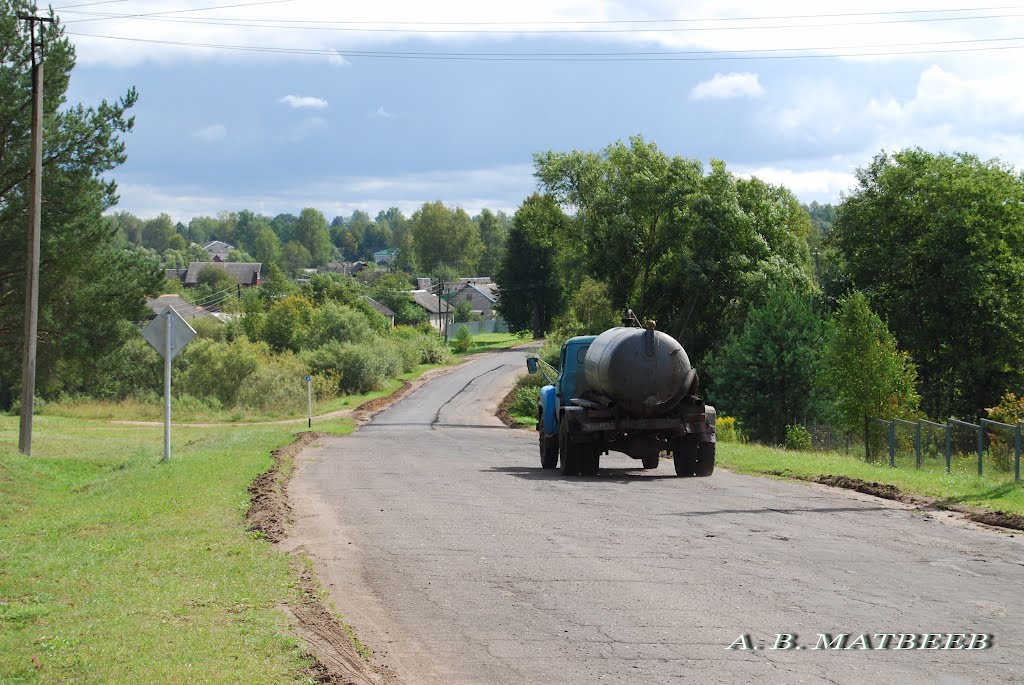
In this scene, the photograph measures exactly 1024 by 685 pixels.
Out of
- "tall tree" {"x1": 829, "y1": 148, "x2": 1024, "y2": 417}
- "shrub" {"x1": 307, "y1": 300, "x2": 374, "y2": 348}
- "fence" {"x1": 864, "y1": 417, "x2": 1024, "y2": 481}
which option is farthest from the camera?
"shrub" {"x1": 307, "y1": 300, "x2": 374, "y2": 348}

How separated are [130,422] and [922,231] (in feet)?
129

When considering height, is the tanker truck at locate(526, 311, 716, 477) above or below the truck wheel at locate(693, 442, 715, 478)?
above

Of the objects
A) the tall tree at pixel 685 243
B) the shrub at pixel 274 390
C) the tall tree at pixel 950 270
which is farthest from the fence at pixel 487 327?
the tall tree at pixel 950 270

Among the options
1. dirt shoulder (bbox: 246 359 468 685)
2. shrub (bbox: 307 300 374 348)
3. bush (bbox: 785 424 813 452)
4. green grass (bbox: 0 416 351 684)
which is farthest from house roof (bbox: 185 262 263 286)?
dirt shoulder (bbox: 246 359 468 685)

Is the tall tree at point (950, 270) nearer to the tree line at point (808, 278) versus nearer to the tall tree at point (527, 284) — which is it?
the tree line at point (808, 278)

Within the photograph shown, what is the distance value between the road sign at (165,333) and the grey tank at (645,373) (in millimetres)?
8573

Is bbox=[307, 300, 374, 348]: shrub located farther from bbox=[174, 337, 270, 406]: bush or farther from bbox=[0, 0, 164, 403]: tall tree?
bbox=[0, 0, 164, 403]: tall tree

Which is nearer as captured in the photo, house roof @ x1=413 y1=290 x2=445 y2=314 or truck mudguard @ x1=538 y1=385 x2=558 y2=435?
truck mudguard @ x1=538 y1=385 x2=558 y2=435

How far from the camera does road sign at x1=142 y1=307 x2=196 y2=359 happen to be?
871 inches

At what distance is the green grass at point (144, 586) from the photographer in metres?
6.89

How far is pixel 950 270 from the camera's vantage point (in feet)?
163

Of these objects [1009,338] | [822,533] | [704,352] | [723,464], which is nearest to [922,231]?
[1009,338]

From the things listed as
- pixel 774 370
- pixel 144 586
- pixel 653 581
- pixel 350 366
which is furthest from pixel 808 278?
pixel 144 586

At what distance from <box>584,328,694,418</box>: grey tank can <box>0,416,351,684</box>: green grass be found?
276 inches
